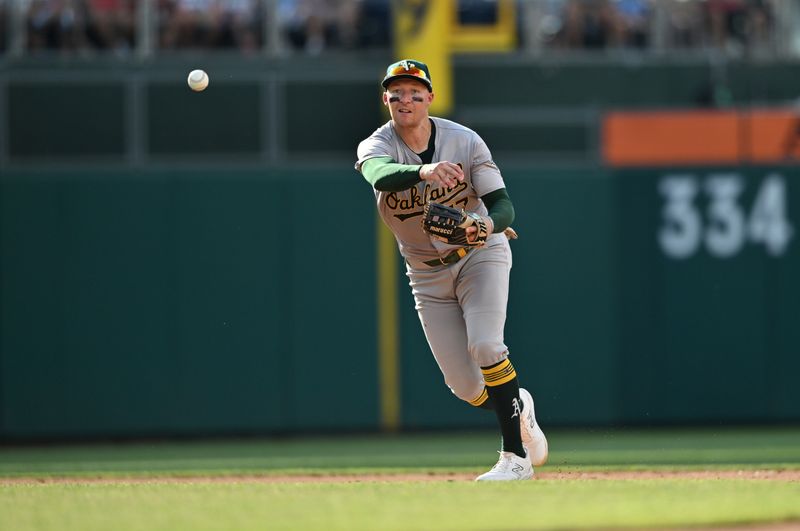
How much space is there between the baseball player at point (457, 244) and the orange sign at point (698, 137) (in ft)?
20.3

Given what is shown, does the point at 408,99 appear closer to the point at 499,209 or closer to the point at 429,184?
the point at 429,184

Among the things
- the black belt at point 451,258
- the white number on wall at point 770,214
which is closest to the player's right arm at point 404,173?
the black belt at point 451,258

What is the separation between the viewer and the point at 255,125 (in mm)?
13383

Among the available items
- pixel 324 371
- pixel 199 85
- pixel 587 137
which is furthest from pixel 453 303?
pixel 587 137

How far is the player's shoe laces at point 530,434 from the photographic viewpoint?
290 inches

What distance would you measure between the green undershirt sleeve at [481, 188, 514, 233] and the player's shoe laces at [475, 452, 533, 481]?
46.4 inches

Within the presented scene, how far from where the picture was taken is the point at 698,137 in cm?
1349

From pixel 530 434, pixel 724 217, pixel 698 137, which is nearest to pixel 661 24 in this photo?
pixel 698 137

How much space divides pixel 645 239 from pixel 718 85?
1918 mm

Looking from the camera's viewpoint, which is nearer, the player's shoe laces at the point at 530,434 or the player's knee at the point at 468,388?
the player's shoe laces at the point at 530,434

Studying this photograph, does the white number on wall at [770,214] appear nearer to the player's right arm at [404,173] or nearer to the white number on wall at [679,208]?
the white number on wall at [679,208]

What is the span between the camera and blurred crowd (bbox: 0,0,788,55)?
43.9 feet

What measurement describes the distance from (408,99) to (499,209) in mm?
722

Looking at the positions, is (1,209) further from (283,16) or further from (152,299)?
(283,16)
